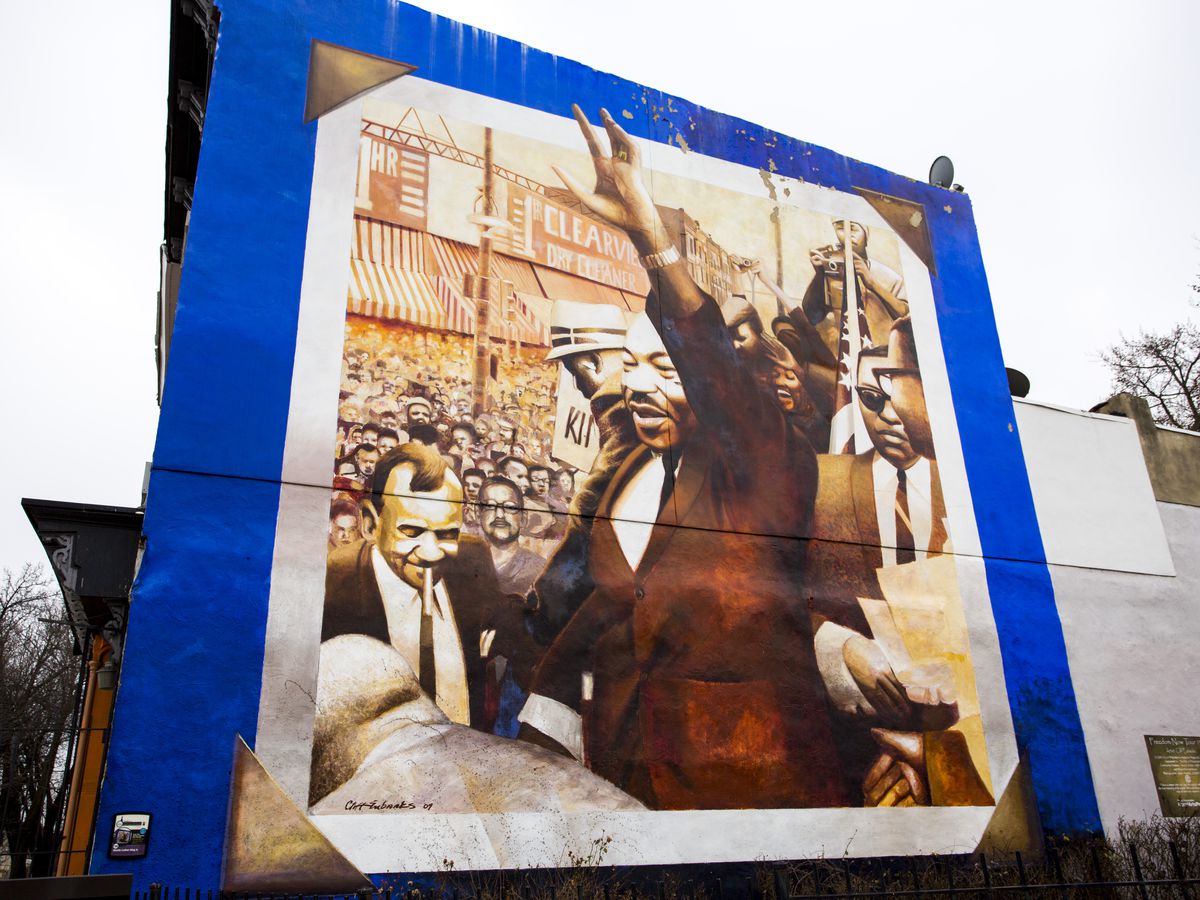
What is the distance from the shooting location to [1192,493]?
615 inches

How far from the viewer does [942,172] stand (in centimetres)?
1631

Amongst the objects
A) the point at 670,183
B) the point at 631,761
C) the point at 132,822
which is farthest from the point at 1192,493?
the point at 132,822

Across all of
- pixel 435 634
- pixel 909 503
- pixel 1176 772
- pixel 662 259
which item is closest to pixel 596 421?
pixel 662 259

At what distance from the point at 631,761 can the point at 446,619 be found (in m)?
2.50

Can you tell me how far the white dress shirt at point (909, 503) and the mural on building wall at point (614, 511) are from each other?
0.20 ft

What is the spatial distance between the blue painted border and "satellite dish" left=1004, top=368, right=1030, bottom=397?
135cm

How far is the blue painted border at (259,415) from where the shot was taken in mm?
8266

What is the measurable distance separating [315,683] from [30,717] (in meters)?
22.9

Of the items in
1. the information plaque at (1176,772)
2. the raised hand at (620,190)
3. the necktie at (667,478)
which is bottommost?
the information plaque at (1176,772)

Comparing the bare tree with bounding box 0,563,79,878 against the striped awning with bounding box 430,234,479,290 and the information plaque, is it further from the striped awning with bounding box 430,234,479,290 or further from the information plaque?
the information plaque

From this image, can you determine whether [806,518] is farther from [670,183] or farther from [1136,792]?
[1136,792]

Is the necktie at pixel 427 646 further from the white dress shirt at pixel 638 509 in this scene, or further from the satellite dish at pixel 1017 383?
the satellite dish at pixel 1017 383

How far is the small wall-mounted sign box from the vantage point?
7.70 meters

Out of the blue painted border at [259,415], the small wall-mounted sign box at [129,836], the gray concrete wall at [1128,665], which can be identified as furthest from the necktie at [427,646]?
the gray concrete wall at [1128,665]
